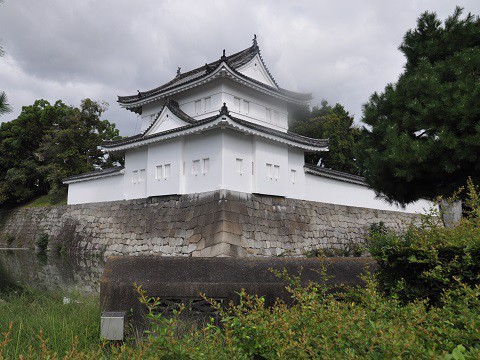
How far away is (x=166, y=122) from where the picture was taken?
14664 millimetres

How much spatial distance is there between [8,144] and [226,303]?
Result: 2850 centimetres

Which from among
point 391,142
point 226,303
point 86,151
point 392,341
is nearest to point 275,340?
point 392,341

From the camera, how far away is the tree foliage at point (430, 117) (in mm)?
8086

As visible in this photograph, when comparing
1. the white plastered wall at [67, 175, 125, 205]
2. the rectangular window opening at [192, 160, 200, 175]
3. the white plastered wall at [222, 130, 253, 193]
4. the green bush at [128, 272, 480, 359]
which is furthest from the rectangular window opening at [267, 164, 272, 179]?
the green bush at [128, 272, 480, 359]

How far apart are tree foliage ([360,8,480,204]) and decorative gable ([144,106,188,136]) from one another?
700cm

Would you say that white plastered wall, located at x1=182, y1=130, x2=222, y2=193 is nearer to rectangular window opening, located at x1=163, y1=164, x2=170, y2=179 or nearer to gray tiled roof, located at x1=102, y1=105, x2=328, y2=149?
gray tiled roof, located at x1=102, y1=105, x2=328, y2=149

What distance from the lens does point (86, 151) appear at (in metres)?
25.7

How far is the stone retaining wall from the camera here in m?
12.1

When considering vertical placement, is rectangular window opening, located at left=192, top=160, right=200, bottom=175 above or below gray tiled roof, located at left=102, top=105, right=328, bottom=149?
below

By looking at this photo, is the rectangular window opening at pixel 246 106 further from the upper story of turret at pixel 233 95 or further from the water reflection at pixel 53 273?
the water reflection at pixel 53 273

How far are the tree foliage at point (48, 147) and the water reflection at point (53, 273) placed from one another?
8.13 metres

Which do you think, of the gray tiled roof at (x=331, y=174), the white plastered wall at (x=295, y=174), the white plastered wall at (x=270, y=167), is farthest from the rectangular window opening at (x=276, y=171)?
the gray tiled roof at (x=331, y=174)

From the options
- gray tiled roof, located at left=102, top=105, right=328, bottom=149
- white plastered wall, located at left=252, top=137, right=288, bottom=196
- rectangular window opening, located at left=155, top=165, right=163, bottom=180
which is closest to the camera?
gray tiled roof, located at left=102, top=105, right=328, bottom=149

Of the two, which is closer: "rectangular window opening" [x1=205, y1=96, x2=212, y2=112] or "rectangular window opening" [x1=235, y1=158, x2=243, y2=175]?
"rectangular window opening" [x1=235, y1=158, x2=243, y2=175]
